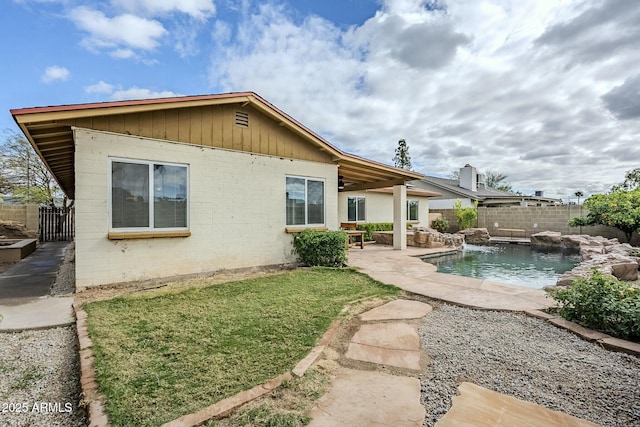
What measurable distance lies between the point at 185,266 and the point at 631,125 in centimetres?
2154

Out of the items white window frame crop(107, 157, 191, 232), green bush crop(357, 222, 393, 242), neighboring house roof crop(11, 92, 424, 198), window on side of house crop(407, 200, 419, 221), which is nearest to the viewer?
neighboring house roof crop(11, 92, 424, 198)

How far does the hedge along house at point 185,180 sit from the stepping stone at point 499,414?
5885mm

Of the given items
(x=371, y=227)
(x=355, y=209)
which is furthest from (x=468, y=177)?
(x=355, y=209)

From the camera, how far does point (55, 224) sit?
54.5ft

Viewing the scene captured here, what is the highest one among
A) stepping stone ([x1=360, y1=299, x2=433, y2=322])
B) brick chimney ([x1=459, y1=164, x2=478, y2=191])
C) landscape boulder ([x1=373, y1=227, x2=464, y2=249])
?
brick chimney ([x1=459, y1=164, x2=478, y2=191])

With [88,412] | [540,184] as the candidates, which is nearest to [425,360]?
[88,412]

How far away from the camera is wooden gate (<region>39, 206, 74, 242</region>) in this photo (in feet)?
53.0

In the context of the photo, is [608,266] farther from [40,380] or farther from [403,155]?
[403,155]

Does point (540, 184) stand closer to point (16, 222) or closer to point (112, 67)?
point (112, 67)

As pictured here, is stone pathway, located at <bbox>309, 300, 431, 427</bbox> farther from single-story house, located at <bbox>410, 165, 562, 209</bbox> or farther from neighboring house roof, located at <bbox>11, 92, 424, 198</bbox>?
single-story house, located at <bbox>410, 165, 562, 209</bbox>

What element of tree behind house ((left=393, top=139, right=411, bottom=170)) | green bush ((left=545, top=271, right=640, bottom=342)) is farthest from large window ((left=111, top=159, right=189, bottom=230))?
tree behind house ((left=393, top=139, right=411, bottom=170))

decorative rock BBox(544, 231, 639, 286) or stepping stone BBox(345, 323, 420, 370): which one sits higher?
decorative rock BBox(544, 231, 639, 286)

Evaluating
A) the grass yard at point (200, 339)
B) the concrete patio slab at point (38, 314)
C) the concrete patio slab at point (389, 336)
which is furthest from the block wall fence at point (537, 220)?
the concrete patio slab at point (38, 314)

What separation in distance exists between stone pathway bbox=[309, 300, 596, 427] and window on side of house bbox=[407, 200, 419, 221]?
16.6 metres
